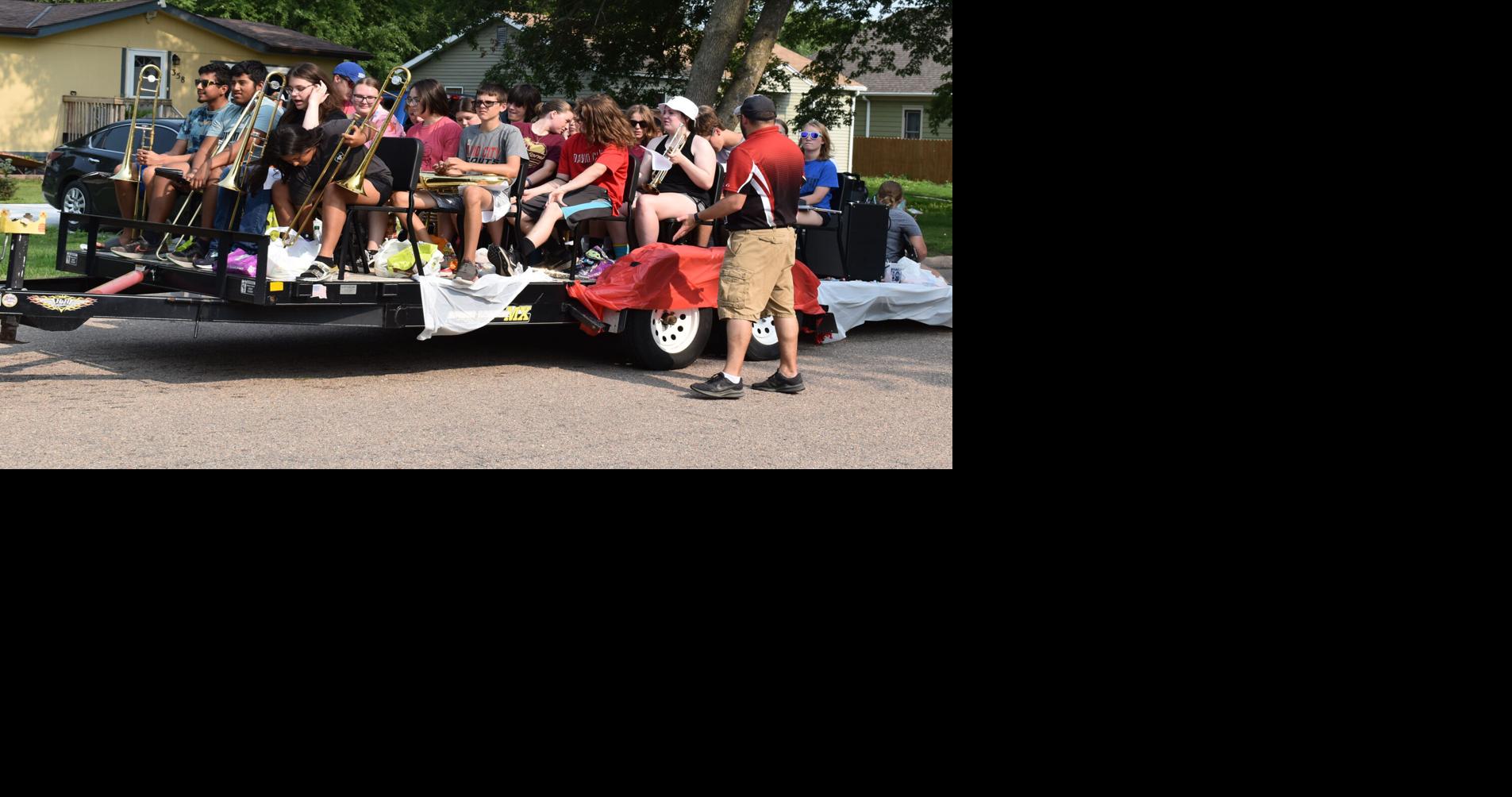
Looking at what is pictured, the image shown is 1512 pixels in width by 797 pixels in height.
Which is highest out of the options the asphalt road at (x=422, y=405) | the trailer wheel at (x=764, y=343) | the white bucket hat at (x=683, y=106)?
the white bucket hat at (x=683, y=106)

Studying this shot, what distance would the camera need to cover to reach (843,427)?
7527 mm

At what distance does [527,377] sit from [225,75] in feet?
8.19

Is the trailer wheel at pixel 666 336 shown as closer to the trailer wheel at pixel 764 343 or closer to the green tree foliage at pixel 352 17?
the trailer wheel at pixel 764 343

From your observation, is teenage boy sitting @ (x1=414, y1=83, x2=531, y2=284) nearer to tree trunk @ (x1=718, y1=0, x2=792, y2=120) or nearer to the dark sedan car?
the dark sedan car

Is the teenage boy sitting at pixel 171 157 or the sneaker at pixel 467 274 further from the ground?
the teenage boy sitting at pixel 171 157

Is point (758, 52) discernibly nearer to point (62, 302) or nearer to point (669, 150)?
point (669, 150)

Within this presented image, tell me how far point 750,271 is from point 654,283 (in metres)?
0.79

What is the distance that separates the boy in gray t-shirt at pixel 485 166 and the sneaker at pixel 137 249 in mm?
1635

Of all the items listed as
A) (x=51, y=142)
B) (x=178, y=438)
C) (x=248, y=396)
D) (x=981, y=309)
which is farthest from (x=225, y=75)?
(x=51, y=142)

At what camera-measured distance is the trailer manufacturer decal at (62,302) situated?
714cm

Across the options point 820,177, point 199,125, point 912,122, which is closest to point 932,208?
point 820,177

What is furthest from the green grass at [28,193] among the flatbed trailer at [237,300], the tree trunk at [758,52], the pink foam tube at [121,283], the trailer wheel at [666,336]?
the trailer wheel at [666,336]

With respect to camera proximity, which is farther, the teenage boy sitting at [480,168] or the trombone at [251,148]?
the teenage boy sitting at [480,168]

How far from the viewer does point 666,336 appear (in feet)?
29.9
